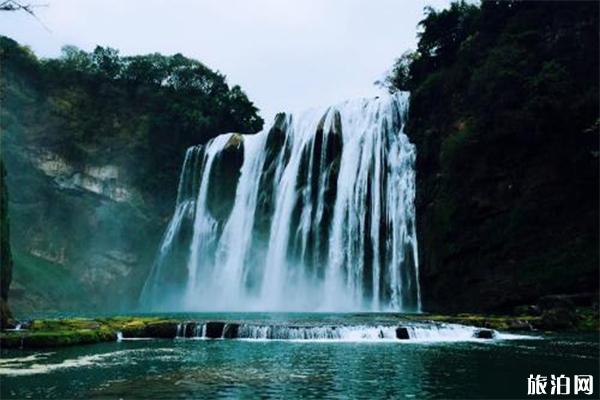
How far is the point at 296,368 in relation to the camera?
1395cm

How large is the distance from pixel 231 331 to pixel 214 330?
2.38 feet

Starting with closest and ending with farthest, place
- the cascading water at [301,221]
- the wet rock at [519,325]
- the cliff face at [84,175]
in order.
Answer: the wet rock at [519,325]
the cascading water at [301,221]
the cliff face at [84,175]

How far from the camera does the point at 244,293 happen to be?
4353 cm

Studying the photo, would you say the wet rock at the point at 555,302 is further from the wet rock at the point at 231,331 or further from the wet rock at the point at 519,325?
the wet rock at the point at 231,331

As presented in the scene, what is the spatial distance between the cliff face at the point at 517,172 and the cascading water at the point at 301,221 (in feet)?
7.94

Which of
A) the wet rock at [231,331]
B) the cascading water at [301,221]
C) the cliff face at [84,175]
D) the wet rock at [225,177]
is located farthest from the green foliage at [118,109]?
the wet rock at [231,331]

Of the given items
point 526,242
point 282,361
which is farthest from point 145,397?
point 526,242

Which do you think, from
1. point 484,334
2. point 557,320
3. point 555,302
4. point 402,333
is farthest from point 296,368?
point 555,302

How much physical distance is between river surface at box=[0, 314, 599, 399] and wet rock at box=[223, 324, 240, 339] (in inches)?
64.3

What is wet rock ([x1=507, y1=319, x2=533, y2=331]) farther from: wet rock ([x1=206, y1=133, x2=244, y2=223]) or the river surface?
wet rock ([x1=206, y1=133, x2=244, y2=223])

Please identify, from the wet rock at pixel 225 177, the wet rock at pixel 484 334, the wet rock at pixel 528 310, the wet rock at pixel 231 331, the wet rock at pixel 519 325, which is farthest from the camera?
the wet rock at pixel 225 177

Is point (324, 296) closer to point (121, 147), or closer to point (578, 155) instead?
point (578, 155)

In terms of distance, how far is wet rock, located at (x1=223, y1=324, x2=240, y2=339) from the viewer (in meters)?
21.9

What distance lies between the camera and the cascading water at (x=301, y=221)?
37.8m
